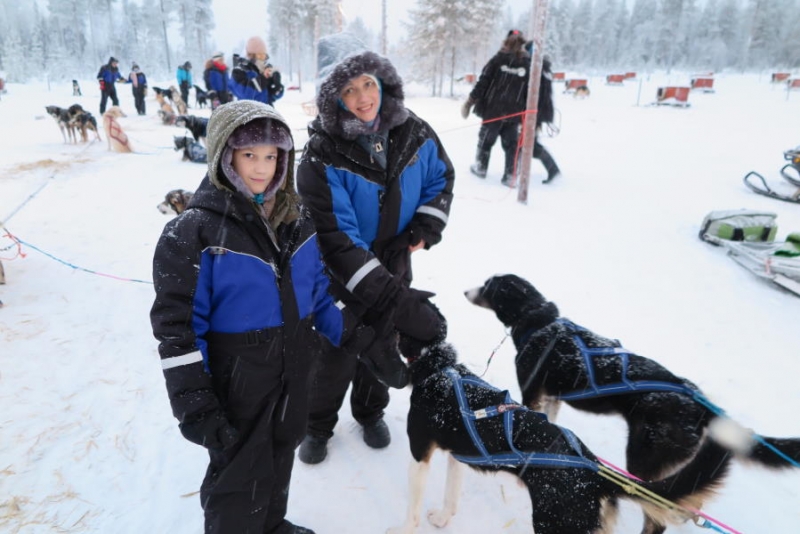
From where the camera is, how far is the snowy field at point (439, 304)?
2.14 m

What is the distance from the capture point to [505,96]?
6992 millimetres

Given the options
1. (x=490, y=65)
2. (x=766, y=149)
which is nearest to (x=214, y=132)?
(x=490, y=65)

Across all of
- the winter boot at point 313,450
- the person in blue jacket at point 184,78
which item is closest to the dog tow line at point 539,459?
the winter boot at point 313,450

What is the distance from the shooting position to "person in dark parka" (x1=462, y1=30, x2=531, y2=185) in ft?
22.4

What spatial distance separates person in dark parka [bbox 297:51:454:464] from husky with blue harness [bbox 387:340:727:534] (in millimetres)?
269

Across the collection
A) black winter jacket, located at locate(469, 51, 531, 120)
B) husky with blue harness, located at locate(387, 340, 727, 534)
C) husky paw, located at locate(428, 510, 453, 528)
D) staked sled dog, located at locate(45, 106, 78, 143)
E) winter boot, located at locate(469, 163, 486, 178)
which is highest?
black winter jacket, located at locate(469, 51, 531, 120)

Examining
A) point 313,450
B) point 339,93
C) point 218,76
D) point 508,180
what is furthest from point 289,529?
point 218,76

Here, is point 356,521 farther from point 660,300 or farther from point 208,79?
point 208,79

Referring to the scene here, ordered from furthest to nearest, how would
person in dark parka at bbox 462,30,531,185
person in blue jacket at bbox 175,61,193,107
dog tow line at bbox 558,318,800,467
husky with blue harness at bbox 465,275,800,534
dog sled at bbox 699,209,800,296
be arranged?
person in blue jacket at bbox 175,61,193,107 → person in dark parka at bbox 462,30,531,185 → dog sled at bbox 699,209,800,296 → dog tow line at bbox 558,318,800,467 → husky with blue harness at bbox 465,275,800,534

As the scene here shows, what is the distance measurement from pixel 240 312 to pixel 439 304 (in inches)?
104

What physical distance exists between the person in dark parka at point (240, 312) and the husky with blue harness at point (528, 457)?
593mm

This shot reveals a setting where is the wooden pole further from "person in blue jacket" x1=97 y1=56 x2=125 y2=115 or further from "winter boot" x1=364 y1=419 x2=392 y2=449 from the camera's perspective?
"winter boot" x1=364 y1=419 x2=392 y2=449

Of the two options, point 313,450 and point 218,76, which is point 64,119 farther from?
point 313,450

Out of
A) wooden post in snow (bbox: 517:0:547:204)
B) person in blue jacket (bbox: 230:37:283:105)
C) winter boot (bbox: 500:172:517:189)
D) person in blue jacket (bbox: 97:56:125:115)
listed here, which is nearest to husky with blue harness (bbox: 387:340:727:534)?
wooden post in snow (bbox: 517:0:547:204)
